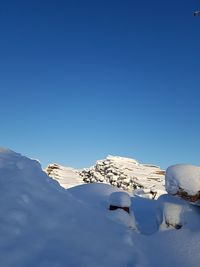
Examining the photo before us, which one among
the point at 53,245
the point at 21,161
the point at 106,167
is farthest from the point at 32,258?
the point at 106,167

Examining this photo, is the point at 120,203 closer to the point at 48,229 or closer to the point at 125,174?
the point at 48,229

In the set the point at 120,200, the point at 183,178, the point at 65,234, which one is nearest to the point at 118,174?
the point at 120,200

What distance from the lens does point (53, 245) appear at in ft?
25.0

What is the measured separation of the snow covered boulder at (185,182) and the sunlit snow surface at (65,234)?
0.56 meters

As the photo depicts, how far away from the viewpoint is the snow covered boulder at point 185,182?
10.8 metres

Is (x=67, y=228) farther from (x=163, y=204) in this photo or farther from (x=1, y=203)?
(x=163, y=204)

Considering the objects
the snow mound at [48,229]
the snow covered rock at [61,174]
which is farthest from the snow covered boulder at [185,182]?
the snow covered rock at [61,174]

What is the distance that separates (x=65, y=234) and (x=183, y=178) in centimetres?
455

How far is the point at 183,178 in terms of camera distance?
431 inches

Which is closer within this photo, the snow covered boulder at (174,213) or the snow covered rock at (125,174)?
the snow covered boulder at (174,213)

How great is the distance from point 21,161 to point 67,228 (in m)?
3.50

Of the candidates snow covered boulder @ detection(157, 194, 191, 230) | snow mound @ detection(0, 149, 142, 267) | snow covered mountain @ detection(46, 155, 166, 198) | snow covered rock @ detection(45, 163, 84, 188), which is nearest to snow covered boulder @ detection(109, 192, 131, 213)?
snow covered boulder @ detection(157, 194, 191, 230)

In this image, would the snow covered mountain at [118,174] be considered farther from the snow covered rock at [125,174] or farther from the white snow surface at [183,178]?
the white snow surface at [183,178]

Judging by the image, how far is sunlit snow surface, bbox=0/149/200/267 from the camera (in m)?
7.24
